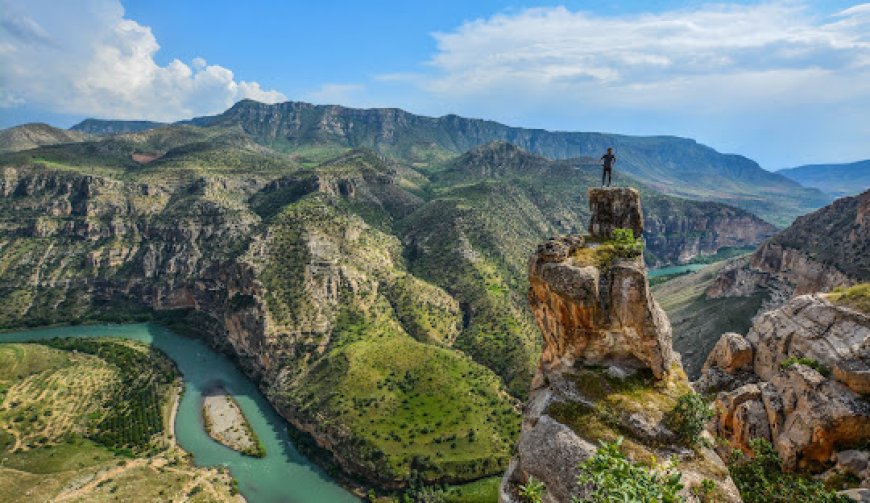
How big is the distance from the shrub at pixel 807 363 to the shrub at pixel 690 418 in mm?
13004

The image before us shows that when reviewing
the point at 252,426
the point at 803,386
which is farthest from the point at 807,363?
the point at 252,426

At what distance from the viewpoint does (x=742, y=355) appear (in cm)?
4822

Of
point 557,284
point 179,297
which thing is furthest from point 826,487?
point 179,297

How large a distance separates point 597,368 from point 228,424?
366ft

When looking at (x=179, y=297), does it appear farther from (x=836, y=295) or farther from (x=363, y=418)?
(x=836, y=295)

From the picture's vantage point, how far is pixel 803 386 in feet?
118

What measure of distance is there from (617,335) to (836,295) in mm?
24268

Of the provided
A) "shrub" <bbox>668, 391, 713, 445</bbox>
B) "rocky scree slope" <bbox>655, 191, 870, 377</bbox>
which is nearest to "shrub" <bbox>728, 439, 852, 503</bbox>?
"shrub" <bbox>668, 391, 713, 445</bbox>

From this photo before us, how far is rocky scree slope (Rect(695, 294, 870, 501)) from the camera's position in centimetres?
3272

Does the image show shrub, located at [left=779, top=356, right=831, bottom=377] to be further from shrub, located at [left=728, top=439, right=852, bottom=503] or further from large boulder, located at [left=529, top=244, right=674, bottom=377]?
large boulder, located at [left=529, top=244, right=674, bottom=377]

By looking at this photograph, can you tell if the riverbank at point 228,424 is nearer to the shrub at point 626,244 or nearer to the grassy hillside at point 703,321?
the shrub at point 626,244

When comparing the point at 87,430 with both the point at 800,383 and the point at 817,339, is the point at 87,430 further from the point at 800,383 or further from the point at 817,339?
the point at 817,339

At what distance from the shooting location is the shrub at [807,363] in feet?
122

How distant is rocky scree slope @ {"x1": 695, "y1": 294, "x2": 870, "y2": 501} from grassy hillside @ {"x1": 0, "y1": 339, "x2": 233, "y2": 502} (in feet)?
295
